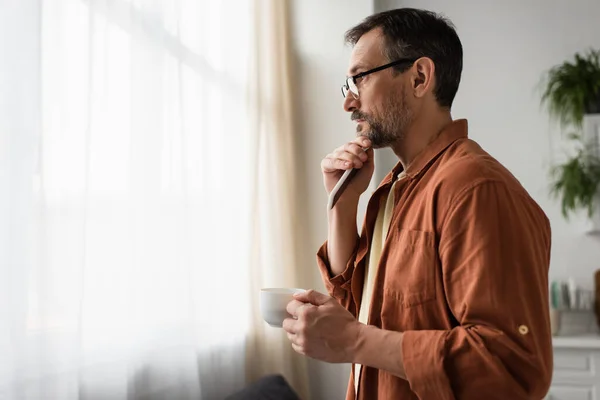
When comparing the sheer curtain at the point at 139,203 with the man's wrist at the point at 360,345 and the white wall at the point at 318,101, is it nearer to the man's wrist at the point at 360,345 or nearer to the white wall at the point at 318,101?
the white wall at the point at 318,101

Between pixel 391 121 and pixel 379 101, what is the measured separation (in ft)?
0.15

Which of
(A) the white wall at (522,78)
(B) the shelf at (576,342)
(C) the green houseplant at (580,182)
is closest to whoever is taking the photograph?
(B) the shelf at (576,342)

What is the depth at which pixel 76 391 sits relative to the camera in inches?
60.3

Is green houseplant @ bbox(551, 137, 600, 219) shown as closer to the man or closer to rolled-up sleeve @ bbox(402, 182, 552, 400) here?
the man

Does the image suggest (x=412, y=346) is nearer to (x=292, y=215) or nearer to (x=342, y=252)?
(x=342, y=252)

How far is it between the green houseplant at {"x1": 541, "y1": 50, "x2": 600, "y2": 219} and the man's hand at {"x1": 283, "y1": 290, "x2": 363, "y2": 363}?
8.41 ft

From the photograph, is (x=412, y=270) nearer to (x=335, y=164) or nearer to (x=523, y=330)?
(x=523, y=330)

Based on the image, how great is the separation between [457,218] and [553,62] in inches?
111

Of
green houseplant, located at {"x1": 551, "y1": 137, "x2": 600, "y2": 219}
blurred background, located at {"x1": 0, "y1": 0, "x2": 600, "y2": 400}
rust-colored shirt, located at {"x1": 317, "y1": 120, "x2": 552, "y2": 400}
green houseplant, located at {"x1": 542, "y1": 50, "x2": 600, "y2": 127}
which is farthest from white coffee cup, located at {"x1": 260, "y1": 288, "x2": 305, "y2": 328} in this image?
green houseplant, located at {"x1": 542, "y1": 50, "x2": 600, "y2": 127}

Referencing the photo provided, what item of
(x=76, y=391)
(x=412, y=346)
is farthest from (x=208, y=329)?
(x=412, y=346)

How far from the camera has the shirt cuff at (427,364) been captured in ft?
2.83

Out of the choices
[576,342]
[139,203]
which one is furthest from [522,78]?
[139,203]

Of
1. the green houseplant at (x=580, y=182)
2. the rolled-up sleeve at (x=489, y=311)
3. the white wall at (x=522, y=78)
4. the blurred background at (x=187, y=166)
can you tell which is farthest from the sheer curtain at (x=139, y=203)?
the green houseplant at (x=580, y=182)

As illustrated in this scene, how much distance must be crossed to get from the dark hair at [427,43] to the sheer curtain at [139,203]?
2.62ft
